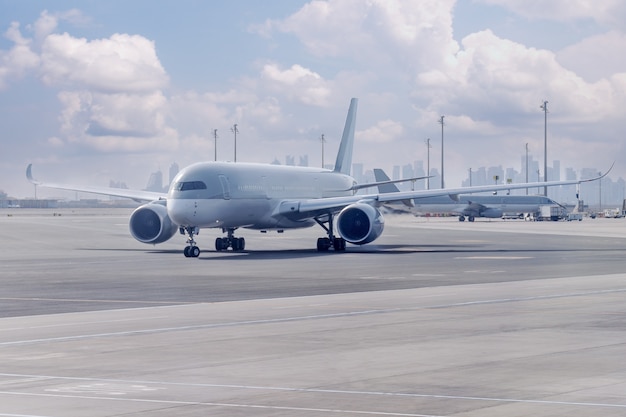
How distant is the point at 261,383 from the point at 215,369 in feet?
4.59

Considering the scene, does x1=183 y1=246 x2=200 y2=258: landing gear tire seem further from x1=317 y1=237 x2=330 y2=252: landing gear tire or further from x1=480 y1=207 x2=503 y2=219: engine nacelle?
x1=480 y1=207 x2=503 y2=219: engine nacelle

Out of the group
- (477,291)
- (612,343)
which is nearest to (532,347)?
(612,343)

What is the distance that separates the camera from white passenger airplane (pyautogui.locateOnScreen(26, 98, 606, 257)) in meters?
48.2

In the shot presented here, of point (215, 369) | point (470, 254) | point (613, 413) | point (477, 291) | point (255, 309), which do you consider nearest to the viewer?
point (613, 413)

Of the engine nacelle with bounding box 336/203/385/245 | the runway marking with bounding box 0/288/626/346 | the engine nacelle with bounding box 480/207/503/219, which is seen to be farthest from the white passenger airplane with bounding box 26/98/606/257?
the engine nacelle with bounding box 480/207/503/219

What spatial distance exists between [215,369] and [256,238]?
5508cm

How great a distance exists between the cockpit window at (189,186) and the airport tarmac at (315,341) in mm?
9972

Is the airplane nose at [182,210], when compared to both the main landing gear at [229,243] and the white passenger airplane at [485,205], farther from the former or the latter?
the white passenger airplane at [485,205]

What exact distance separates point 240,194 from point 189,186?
324 cm

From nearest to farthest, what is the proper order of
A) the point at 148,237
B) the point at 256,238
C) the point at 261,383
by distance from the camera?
1. the point at 261,383
2. the point at 148,237
3. the point at 256,238

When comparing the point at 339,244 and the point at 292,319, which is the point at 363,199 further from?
the point at 292,319

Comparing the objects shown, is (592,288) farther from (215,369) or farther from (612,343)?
(215,369)

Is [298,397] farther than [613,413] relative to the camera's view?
Yes

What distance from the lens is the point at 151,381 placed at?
44.1 feet
